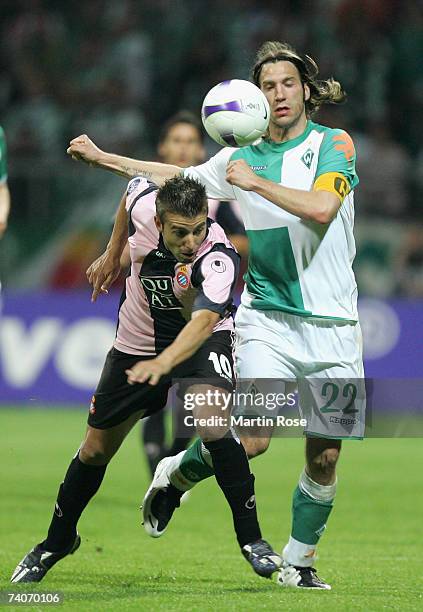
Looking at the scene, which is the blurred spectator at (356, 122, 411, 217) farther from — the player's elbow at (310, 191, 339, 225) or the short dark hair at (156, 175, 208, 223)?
the short dark hair at (156, 175, 208, 223)

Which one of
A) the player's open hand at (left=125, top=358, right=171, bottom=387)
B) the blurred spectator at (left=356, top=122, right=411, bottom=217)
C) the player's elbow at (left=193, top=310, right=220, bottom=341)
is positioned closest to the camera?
the player's open hand at (left=125, top=358, right=171, bottom=387)

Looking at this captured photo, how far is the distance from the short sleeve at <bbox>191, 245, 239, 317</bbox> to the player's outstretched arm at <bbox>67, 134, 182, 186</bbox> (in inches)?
29.9

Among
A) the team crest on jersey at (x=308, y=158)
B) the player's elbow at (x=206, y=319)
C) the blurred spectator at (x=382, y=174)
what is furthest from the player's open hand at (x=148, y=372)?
the blurred spectator at (x=382, y=174)

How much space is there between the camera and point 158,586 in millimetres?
5738

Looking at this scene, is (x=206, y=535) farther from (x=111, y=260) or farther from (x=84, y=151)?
(x=84, y=151)

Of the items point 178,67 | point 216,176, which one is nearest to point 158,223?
point 216,176

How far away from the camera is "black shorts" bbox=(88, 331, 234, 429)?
5.63 m

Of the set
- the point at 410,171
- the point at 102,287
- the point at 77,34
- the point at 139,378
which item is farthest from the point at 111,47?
the point at 139,378

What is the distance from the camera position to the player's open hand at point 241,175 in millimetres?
5484

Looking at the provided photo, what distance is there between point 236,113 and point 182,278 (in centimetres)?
79

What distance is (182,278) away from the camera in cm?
561

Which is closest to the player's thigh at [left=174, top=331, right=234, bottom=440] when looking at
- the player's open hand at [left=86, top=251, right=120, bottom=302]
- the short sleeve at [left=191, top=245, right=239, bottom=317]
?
the short sleeve at [left=191, top=245, right=239, bottom=317]

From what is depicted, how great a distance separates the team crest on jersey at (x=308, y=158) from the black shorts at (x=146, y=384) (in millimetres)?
860

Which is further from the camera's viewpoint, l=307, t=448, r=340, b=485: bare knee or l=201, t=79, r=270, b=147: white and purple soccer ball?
l=307, t=448, r=340, b=485: bare knee
